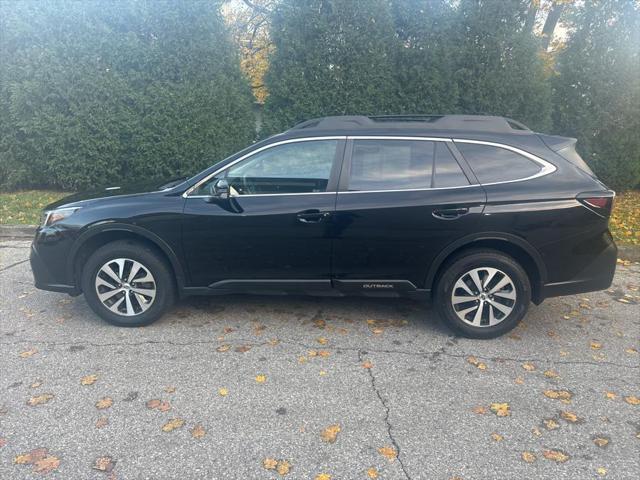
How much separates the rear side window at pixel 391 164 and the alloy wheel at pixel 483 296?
2.88 ft

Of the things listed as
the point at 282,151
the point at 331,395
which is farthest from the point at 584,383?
the point at 282,151

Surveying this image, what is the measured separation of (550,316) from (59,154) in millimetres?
8783

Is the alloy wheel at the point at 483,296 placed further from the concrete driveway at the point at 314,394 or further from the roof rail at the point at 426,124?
the roof rail at the point at 426,124

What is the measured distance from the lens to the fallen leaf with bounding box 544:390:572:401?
317 cm

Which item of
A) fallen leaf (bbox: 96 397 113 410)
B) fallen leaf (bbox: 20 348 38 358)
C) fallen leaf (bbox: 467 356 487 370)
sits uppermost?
fallen leaf (bbox: 467 356 487 370)

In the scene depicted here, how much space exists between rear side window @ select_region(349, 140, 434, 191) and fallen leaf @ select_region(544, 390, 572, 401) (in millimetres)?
1765

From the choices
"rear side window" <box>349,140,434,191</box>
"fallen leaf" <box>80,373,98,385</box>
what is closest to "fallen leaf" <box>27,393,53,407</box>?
"fallen leaf" <box>80,373,98,385</box>

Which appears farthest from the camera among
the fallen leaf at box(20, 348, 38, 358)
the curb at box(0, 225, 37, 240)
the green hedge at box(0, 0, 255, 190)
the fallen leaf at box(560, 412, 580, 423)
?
the green hedge at box(0, 0, 255, 190)

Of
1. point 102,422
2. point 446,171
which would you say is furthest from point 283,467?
point 446,171

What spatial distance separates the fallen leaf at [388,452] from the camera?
2597mm

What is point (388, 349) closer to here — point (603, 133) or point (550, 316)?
point (550, 316)

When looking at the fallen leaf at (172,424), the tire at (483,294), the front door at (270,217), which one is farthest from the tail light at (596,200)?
the fallen leaf at (172,424)

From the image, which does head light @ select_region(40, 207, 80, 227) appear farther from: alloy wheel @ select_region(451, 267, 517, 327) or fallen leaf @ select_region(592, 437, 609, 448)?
fallen leaf @ select_region(592, 437, 609, 448)

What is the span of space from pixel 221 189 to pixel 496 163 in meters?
2.27
